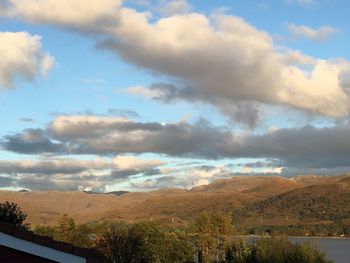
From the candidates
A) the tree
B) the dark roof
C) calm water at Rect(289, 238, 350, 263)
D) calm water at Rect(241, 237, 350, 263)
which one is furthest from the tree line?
the dark roof

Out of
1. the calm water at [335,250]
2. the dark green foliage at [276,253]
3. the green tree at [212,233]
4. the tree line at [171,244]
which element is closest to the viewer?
the dark green foliage at [276,253]

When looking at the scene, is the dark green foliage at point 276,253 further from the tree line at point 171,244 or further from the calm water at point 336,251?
the calm water at point 336,251

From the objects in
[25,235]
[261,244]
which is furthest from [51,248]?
[261,244]

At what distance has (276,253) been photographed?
53.1 m

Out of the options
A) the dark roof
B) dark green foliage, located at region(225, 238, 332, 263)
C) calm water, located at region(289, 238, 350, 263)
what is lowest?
calm water, located at region(289, 238, 350, 263)

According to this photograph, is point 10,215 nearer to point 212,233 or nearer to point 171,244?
point 171,244

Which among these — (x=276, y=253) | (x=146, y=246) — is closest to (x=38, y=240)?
(x=276, y=253)

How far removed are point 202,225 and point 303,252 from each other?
139 ft

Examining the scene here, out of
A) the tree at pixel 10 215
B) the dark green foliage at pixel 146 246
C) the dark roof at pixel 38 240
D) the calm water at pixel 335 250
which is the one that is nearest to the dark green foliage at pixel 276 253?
the dark green foliage at pixel 146 246

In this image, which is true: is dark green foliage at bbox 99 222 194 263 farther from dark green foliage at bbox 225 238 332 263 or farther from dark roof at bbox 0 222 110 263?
dark roof at bbox 0 222 110 263

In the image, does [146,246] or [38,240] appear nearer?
[38,240]

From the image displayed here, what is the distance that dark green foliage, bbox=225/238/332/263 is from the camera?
4961 cm

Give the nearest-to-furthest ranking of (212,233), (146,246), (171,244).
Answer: (146,246) < (171,244) < (212,233)

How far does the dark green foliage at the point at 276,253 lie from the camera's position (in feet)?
163
